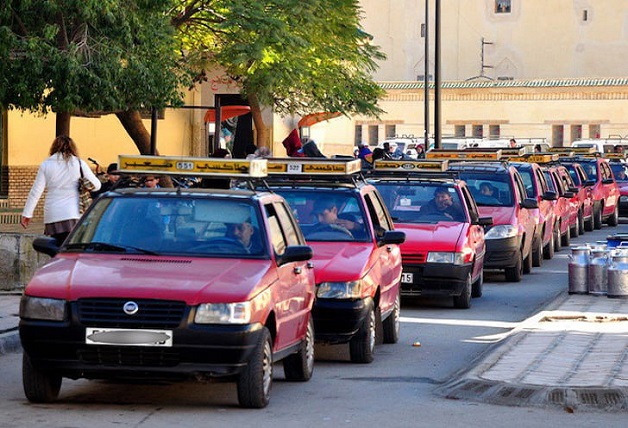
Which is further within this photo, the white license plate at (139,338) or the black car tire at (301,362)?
the black car tire at (301,362)

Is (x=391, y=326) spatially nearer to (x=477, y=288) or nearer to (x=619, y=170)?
(x=477, y=288)

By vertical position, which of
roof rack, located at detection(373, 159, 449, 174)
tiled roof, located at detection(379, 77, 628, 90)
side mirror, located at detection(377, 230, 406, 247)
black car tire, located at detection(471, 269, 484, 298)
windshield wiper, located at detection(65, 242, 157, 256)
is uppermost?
tiled roof, located at detection(379, 77, 628, 90)

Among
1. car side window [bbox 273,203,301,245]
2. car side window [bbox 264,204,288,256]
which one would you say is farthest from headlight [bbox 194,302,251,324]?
car side window [bbox 273,203,301,245]

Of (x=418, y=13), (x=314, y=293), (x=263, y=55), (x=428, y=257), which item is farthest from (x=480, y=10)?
(x=314, y=293)

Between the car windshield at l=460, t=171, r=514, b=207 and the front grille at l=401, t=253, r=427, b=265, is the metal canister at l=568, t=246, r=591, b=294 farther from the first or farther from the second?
the car windshield at l=460, t=171, r=514, b=207

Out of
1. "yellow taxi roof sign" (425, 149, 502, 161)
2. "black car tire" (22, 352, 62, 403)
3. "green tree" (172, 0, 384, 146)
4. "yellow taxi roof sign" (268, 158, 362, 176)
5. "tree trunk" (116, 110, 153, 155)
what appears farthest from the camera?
"tree trunk" (116, 110, 153, 155)

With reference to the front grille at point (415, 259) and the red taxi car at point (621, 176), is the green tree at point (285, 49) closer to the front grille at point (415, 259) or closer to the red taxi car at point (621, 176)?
the red taxi car at point (621, 176)

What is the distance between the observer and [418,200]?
19406 millimetres

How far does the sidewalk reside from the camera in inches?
422

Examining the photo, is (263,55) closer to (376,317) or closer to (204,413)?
(376,317)

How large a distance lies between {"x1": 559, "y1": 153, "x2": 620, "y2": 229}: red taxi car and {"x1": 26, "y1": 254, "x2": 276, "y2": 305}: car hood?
28.7m

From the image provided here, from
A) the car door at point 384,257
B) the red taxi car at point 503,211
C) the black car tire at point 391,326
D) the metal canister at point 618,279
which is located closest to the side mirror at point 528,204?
the red taxi car at point 503,211

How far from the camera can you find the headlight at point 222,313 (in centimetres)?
983

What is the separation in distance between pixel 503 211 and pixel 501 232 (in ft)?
1.73
